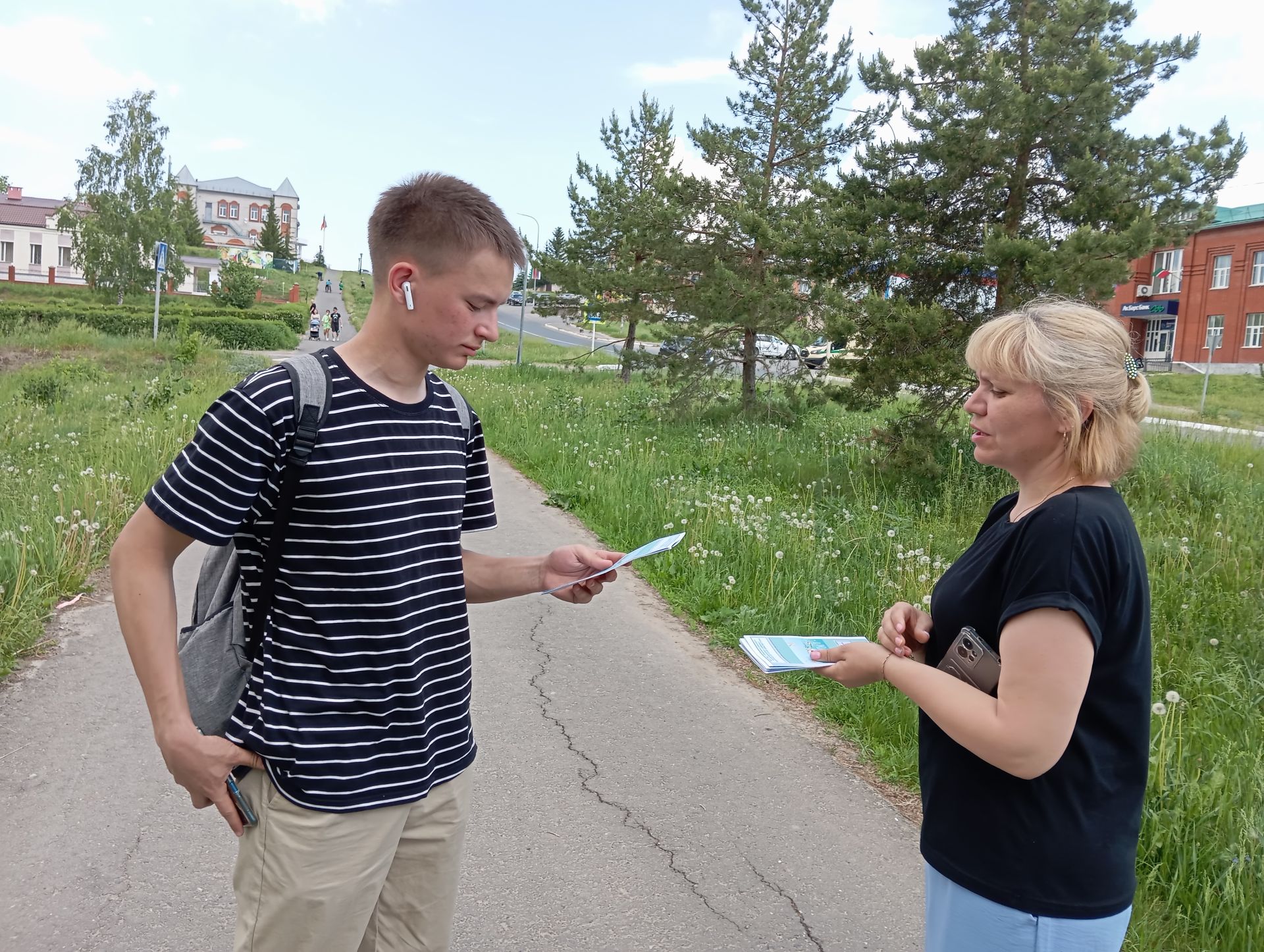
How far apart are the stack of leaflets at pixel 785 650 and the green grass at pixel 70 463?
15.4 feet

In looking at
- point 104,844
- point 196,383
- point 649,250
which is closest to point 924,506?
point 104,844

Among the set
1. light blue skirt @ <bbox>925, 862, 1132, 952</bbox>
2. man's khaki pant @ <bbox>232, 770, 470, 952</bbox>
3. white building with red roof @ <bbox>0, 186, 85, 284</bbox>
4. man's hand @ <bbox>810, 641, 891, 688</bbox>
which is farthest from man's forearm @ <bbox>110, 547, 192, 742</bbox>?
white building with red roof @ <bbox>0, 186, 85, 284</bbox>

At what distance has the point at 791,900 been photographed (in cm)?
345

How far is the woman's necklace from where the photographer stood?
1.82 metres

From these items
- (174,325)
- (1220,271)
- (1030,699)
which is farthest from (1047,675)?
(1220,271)

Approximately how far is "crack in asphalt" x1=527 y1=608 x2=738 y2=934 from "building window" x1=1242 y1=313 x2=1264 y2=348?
157 ft

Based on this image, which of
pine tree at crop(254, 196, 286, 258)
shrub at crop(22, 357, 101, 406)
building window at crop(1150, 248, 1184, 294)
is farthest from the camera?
pine tree at crop(254, 196, 286, 258)

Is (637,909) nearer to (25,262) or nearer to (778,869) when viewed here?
(778,869)

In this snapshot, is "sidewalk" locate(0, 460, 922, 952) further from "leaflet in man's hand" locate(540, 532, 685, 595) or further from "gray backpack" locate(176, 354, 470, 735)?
"gray backpack" locate(176, 354, 470, 735)

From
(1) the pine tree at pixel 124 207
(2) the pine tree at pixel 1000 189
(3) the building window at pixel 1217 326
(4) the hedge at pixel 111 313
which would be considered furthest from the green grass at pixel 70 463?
(3) the building window at pixel 1217 326

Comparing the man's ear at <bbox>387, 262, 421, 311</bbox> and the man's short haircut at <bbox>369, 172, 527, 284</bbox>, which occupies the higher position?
the man's short haircut at <bbox>369, 172, 527, 284</bbox>

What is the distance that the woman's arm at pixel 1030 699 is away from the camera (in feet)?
5.34

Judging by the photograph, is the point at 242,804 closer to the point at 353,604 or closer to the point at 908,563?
the point at 353,604

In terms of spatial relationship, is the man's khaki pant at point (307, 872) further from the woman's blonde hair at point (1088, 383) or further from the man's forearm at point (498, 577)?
the woman's blonde hair at point (1088, 383)
